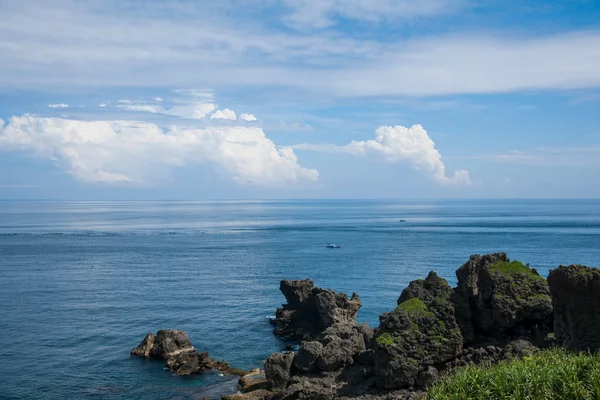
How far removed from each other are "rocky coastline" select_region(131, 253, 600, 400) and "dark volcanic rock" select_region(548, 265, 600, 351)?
60 millimetres

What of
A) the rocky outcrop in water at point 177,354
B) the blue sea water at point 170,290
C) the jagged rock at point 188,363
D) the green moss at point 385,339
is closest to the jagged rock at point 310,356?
the green moss at point 385,339

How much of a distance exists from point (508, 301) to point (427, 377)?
29.3ft

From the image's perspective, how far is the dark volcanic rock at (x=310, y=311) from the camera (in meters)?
66.2

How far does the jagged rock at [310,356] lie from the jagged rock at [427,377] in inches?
368

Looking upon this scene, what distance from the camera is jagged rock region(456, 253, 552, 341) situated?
43.8 m

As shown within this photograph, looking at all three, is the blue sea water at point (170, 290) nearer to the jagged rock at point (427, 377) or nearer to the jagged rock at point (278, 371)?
the jagged rock at point (278, 371)

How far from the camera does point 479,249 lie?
151 metres

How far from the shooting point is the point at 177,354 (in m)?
59.2

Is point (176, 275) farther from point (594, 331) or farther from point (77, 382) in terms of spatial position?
point (594, 331)

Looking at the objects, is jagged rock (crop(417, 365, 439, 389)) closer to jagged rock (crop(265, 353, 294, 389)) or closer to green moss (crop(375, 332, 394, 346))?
green moss (crop(375, 332, 394, 346))

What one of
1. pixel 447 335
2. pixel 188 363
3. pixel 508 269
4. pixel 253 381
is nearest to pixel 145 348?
pixel 188 363

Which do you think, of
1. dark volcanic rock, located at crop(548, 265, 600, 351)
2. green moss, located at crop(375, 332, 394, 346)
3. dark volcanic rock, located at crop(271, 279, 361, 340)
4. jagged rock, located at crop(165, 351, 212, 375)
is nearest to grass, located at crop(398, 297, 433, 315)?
green moss, located at crop(375, 332, 394, 346)

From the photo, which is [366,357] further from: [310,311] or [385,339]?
[310,311]

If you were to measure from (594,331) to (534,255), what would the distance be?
100 m
